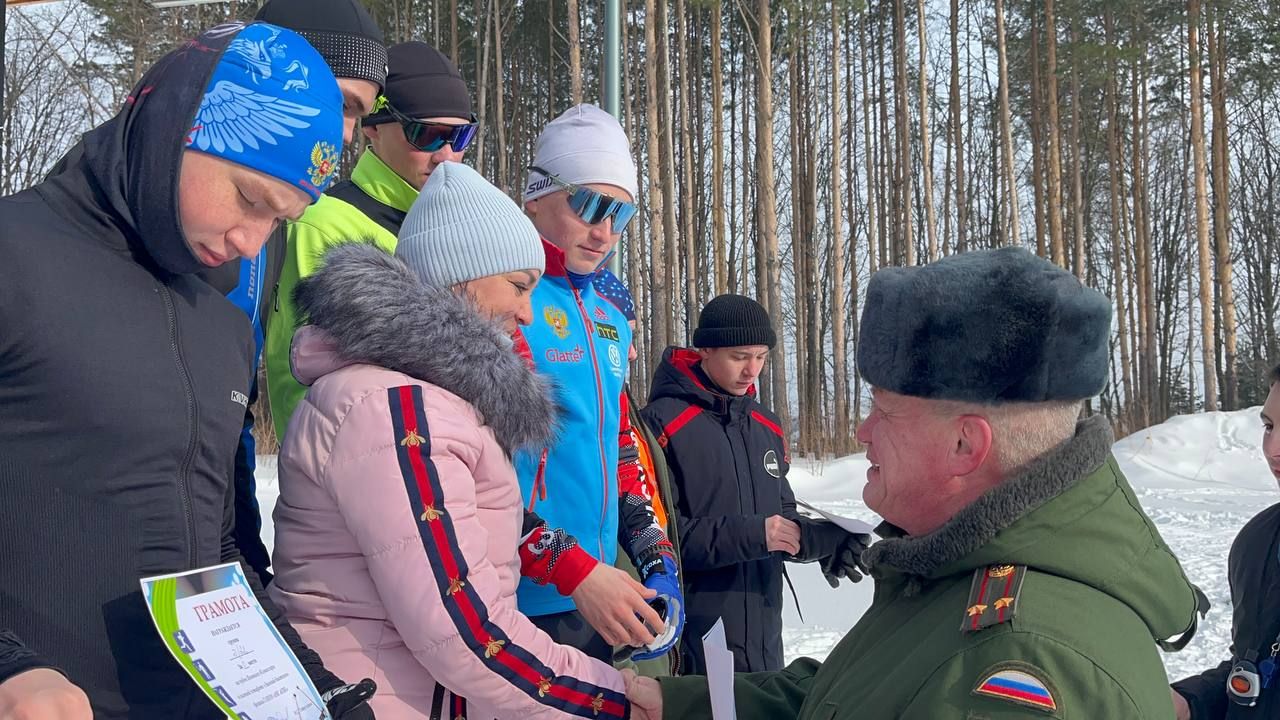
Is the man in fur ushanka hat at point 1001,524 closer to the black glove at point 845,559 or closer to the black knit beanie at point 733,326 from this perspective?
the black glove at point 845,559

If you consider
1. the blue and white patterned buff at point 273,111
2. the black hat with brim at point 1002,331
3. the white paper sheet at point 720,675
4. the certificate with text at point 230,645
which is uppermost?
the blue and white patterned buff at point 273,111

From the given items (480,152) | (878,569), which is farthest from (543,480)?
(480,152)

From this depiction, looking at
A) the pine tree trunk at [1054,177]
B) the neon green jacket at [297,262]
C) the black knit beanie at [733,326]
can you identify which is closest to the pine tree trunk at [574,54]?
the pine tree trunk at [1054,177]

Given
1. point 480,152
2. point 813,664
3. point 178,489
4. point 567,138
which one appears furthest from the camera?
point 480,152

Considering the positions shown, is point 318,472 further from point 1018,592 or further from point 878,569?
point 1018,592

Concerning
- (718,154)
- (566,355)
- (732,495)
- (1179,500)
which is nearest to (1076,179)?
(718,154)

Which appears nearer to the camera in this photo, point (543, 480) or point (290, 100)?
point (290, 100)

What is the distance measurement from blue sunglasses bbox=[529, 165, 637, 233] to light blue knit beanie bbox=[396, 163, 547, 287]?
1.76ft

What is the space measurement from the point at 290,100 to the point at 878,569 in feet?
3.75

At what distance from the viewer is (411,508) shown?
5.45ft

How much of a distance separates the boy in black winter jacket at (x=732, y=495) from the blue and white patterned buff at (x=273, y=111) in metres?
2.18

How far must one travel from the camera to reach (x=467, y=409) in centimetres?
183

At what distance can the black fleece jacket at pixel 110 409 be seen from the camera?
4.43 feet

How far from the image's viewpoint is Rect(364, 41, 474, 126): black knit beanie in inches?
110
